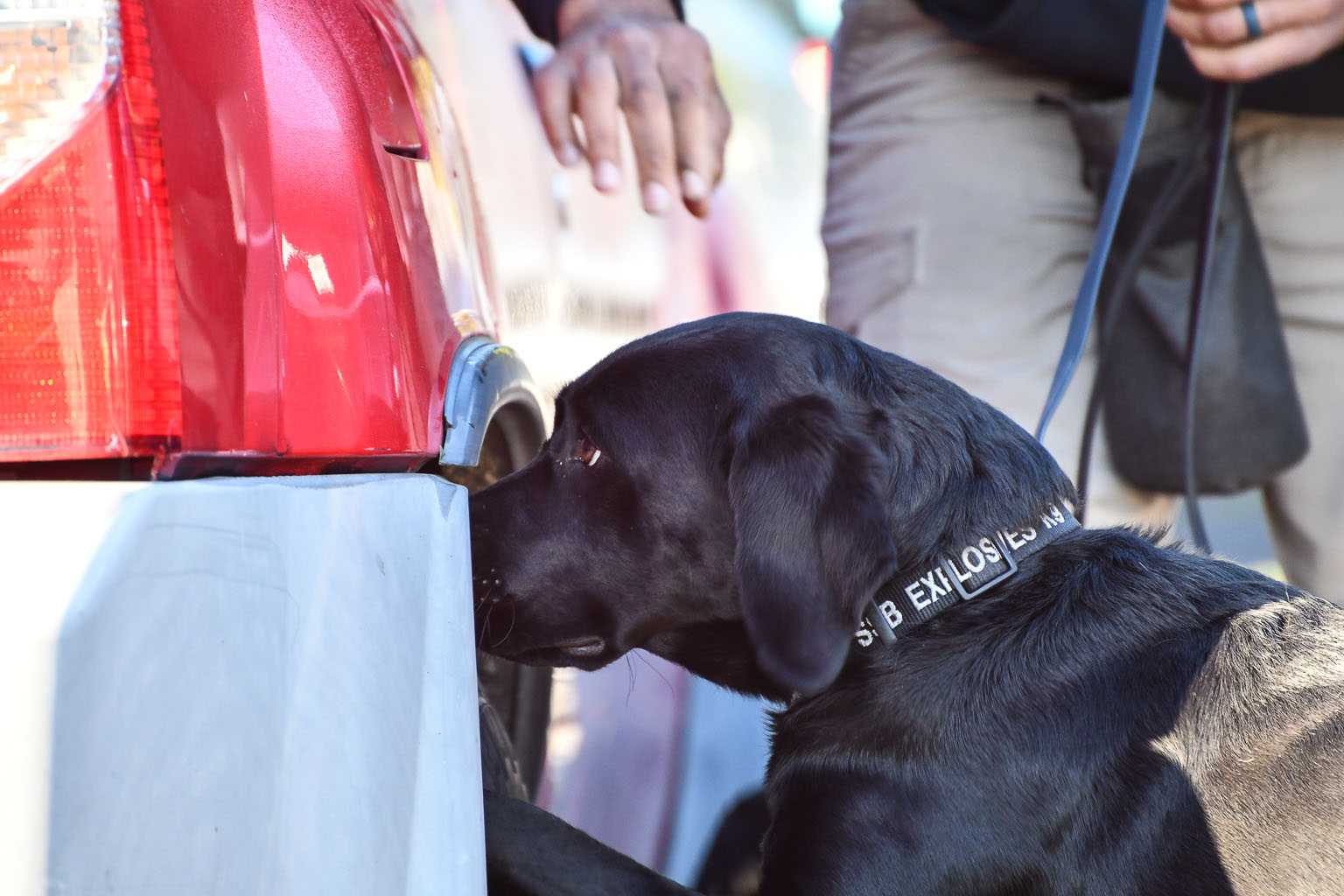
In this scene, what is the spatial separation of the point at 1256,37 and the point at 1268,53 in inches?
1.4

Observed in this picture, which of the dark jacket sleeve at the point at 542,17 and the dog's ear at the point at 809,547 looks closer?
the dog's ear at the point at 809,547

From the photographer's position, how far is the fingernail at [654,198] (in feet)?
7.85

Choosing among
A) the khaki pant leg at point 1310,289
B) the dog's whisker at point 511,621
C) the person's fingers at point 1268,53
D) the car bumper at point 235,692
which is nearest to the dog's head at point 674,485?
the dog's whisker at point 511,621

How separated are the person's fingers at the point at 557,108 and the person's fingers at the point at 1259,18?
3.76ft

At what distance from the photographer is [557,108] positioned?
7.25ft

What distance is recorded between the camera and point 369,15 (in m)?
1.45

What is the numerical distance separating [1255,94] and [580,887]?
6.50 feet

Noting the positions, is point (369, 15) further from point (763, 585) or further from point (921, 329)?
point (921, 329)

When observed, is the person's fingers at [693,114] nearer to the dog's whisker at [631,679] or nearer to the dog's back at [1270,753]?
the dog's whisker at [631,679]

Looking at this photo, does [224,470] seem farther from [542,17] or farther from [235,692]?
[542,17]

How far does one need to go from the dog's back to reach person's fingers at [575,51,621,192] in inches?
48.6

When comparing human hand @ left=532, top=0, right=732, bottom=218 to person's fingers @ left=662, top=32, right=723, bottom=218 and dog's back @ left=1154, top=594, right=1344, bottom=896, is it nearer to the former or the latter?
person's fingers @ left=662, top=32, right=723, bottom=218

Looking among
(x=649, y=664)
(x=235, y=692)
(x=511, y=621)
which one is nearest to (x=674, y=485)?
(x=511, y=621)

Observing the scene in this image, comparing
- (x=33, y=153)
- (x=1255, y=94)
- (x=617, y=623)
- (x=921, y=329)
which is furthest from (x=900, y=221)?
→ (x=33, y=153)
